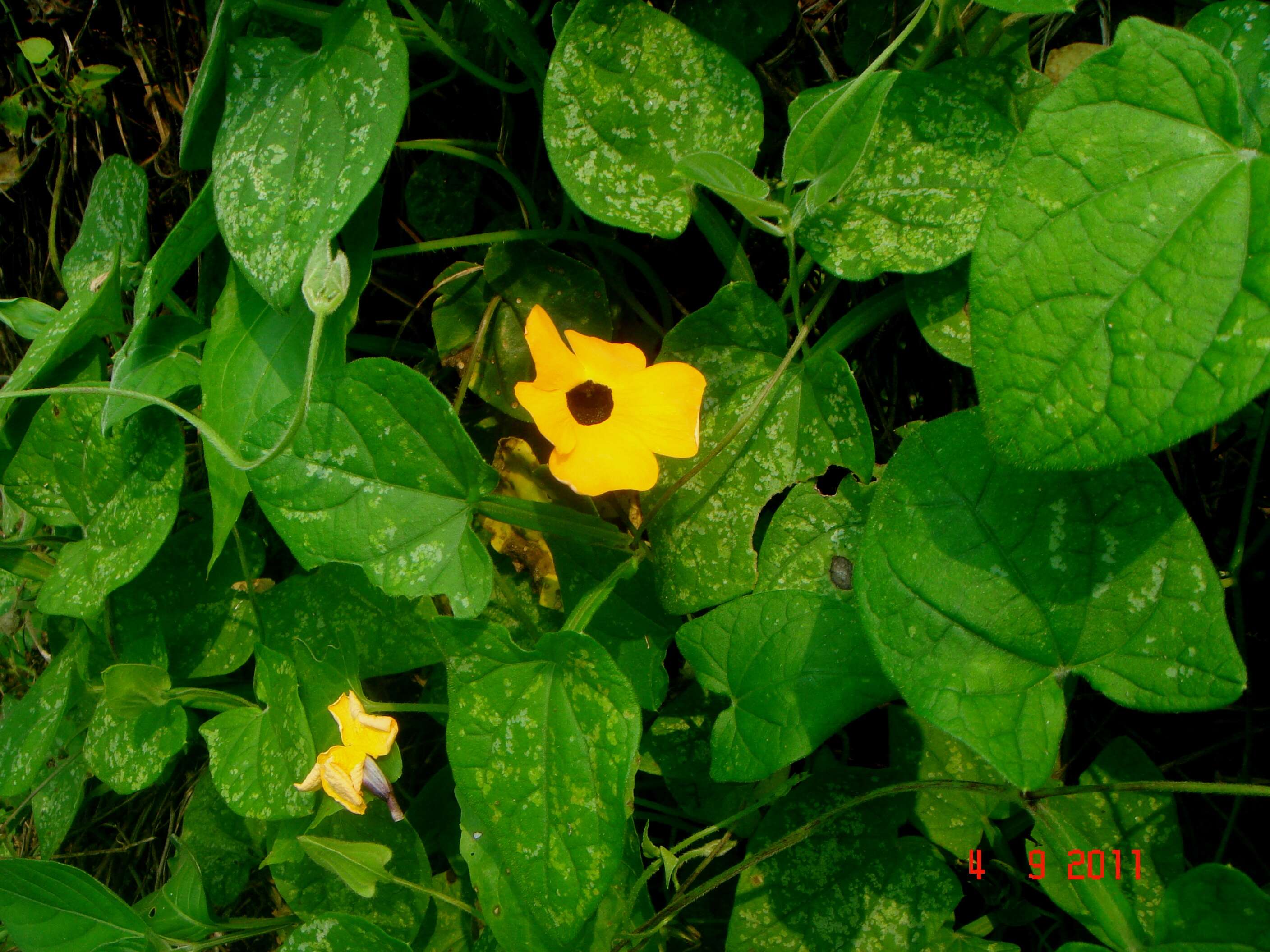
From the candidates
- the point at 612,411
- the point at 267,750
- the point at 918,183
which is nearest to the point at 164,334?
the point at 267,750

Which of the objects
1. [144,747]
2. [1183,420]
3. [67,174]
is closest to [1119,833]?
[1183,420]

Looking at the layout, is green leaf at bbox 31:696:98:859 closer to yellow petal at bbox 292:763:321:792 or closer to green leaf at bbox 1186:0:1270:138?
yellow petal at bbox 292:763:321:792

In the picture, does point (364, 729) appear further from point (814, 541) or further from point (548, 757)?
point (814, 541)


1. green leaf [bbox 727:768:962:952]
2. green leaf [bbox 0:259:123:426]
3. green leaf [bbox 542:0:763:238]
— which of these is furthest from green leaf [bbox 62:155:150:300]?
green leaf [bbox 727:768:962:952]

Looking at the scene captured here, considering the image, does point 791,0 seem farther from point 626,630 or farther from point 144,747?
point 144,747

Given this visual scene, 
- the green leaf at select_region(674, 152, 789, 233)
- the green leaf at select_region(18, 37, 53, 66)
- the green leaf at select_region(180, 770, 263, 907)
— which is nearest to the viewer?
the green leaf at select_region(674, 152, 789, 233)

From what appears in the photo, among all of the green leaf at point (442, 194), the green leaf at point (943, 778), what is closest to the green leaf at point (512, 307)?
the green leaf at point (442, 194)
